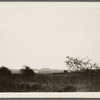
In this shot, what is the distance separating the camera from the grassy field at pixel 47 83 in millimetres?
1444

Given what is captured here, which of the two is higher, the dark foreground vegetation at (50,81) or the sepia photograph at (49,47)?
the sepia photograph at (49,47)

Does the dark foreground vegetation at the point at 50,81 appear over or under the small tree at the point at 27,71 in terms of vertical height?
under

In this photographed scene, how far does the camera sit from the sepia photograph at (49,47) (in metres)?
1.45

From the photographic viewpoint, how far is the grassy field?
Result: 1444mm

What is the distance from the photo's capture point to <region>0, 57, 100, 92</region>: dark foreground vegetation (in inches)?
56.9

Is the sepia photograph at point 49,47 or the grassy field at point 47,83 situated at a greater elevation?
the sepia photograph at point 49,47

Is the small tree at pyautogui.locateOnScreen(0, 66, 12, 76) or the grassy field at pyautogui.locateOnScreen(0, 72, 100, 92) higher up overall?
the small tree at pyautogui.locateOnScreen(0, 66, 12, 76)

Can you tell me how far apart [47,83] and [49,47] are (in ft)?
0.74

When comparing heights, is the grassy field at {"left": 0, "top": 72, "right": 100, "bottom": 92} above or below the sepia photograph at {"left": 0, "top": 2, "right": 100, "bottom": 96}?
below

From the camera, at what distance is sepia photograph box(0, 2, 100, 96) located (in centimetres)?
145

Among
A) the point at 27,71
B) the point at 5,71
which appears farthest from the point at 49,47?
the point at 5,71

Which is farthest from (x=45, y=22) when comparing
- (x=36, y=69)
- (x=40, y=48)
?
(x=36, y=69)

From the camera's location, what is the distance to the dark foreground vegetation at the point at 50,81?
1444 mm

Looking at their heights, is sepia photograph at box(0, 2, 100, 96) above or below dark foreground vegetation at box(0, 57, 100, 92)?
above
